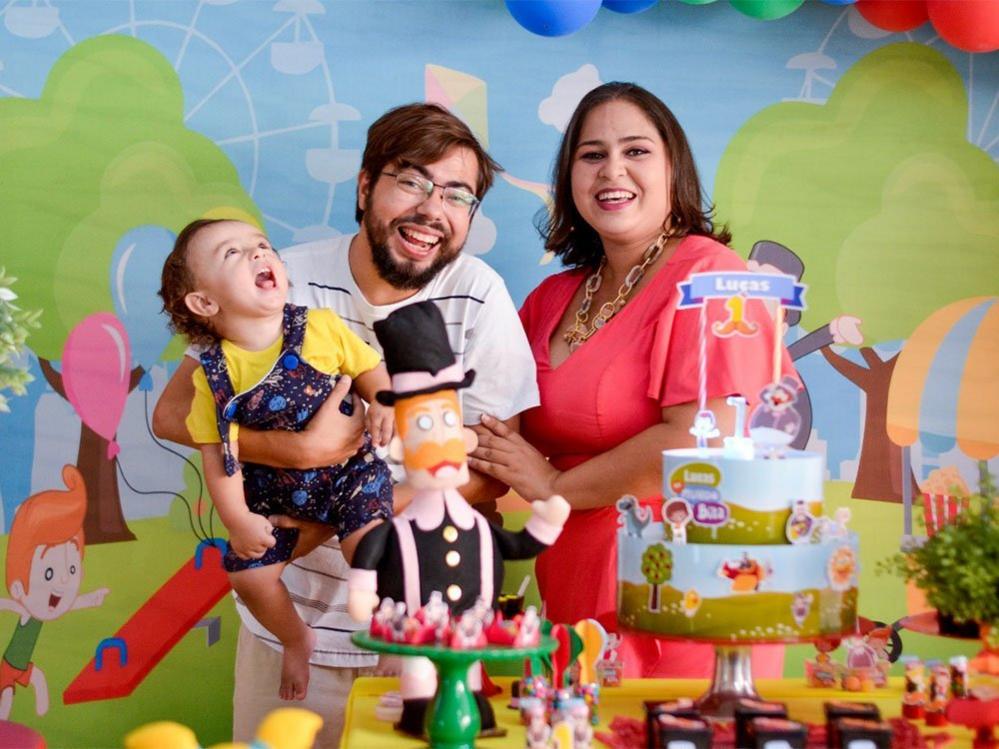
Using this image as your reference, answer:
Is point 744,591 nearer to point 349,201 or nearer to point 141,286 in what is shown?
point 349,201

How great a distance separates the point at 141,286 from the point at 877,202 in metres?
1.85

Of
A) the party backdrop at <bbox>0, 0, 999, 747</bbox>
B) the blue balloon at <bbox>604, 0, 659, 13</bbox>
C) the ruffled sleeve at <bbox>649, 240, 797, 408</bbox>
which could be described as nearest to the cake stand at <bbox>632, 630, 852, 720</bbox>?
the ruffled sleeve at <bbox>649, 240, 797, 408</bbox>

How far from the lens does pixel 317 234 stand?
3158 mm

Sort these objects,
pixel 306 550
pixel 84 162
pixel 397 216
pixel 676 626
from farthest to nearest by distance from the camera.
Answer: pixel 84 162 → pixel 397 216 → pixel 306 550 → pixel 676 626

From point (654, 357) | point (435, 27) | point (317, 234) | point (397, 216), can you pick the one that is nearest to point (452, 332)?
point (397, 216)

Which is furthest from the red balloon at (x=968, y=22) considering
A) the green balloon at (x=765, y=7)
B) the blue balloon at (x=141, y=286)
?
the blue balloon at (x=141, y=286)

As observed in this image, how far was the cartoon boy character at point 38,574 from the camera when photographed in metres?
3.13

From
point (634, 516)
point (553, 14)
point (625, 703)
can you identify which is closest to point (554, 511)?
point (634, 516)

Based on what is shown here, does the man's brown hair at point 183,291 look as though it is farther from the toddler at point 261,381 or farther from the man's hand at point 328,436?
the man's hand at point 328,436

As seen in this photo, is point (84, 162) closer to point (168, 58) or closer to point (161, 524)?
point (168, 58)

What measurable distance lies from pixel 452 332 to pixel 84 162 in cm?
112

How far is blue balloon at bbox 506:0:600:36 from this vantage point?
109 inches

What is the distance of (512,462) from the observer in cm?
260

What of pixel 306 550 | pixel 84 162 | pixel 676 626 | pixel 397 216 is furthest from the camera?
pixel 84 162
